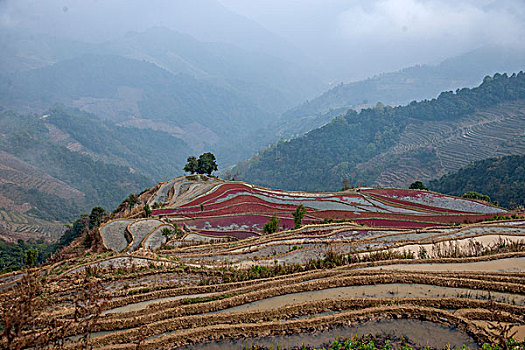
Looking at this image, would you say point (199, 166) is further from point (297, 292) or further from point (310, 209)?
point (297, 292)

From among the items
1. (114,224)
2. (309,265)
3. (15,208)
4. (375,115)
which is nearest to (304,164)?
(375,115)

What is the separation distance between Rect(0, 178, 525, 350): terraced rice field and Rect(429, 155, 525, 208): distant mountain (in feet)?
200

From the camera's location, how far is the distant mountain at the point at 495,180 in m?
69.2

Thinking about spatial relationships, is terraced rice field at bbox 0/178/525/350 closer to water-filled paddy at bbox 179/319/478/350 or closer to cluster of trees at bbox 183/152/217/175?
water-filled paddy at bbox 179/319/478/350

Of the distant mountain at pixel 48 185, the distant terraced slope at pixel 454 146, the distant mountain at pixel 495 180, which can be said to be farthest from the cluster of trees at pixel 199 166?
the distant terraced slope at pixel 454 146

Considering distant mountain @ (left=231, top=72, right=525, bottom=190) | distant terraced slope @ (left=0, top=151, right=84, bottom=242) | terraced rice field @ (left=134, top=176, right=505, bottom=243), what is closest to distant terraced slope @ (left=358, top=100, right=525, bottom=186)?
distant mountain @ (left=231, top=72, right=525, bottom=190)

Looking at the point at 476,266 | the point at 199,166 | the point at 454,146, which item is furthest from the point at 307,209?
the point at 454,146

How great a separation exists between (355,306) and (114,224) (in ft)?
74.2

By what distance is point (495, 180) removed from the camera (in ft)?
252

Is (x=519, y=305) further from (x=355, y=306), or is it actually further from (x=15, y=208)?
(x=15, y=208)

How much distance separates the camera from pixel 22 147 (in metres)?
182

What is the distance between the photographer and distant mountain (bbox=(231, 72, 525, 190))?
108812mm

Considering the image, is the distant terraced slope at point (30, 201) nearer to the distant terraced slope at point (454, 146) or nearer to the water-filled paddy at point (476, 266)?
the water-filled paddy at point (476, 266)

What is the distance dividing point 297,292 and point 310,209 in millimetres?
25090
